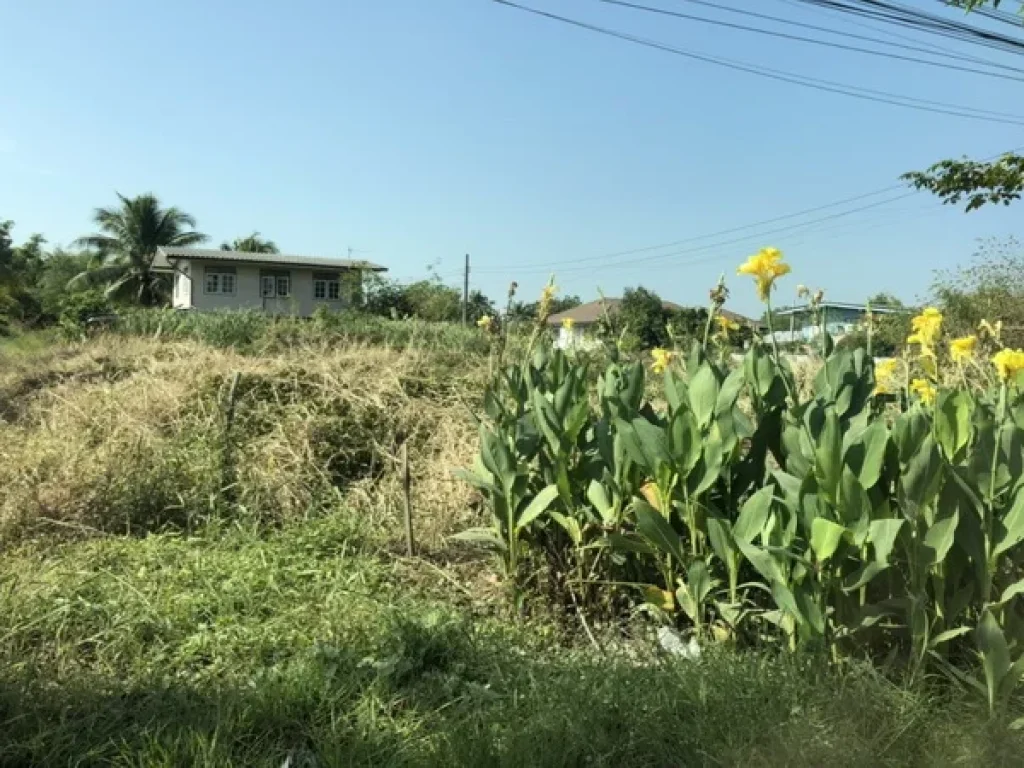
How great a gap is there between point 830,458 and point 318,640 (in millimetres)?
2019

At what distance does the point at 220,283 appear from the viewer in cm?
4269

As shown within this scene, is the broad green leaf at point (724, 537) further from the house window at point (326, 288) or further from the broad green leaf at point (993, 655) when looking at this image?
the house window at point (326, 288)

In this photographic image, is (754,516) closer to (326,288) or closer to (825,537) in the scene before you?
(825,537)

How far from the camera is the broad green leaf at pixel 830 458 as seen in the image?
2.79m

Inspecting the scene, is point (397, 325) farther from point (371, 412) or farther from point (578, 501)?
point (578, 501)

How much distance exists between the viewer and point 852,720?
243 cm

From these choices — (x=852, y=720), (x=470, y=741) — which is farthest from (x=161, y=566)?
(x=852, y=720)

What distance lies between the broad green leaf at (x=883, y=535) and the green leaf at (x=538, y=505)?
1446mm

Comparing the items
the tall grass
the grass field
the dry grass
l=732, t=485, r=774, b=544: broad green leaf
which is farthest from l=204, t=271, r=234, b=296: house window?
l=732, t=485, r=774, b=544: broad green leaf

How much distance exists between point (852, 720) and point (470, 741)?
3.50ft

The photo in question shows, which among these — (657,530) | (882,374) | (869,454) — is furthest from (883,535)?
(882,374)

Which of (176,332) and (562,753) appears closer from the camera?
(562,753)

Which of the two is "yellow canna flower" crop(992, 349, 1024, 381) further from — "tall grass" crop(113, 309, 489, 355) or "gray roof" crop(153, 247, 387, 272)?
"gray roof" crop(153, 247, 387, 272)

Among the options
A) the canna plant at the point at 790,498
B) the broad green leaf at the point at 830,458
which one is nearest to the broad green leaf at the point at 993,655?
the canna plant at the point at 790,498
